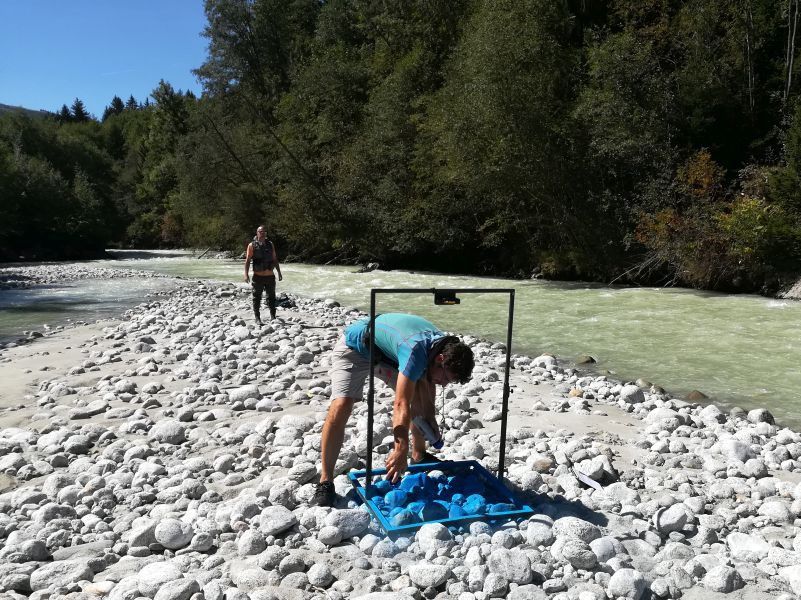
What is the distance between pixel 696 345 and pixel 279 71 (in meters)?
49.3

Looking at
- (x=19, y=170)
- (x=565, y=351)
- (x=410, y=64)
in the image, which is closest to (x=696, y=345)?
(x=565, y=351)

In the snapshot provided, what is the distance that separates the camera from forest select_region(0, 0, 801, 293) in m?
21.0

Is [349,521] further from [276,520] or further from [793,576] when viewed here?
[793,576]

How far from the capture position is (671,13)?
25453mm

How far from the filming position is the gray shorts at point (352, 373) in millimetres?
4262

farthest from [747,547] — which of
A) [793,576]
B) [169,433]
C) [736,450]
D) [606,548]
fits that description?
[169,433]

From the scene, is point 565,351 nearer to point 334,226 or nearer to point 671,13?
point 671,13

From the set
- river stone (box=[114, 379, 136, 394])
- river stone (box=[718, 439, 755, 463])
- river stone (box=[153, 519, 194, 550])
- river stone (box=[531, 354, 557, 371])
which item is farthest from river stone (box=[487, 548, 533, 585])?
river stone (box=[531, 354, 557, 371])

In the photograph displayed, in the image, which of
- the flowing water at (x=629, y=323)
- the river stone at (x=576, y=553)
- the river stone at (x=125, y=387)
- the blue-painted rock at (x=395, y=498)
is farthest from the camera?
the flowing water at (x=629, y=323)

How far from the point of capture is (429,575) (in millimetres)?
3229

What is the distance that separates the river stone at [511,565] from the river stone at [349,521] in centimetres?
87

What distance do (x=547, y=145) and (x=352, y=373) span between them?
863 inches

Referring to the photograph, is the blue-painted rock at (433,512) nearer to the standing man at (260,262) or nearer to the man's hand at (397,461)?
the man's hand at (397,461)

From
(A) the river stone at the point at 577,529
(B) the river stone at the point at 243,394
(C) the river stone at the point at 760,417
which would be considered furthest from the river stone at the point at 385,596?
(C) the river stone at the point at 760,417
